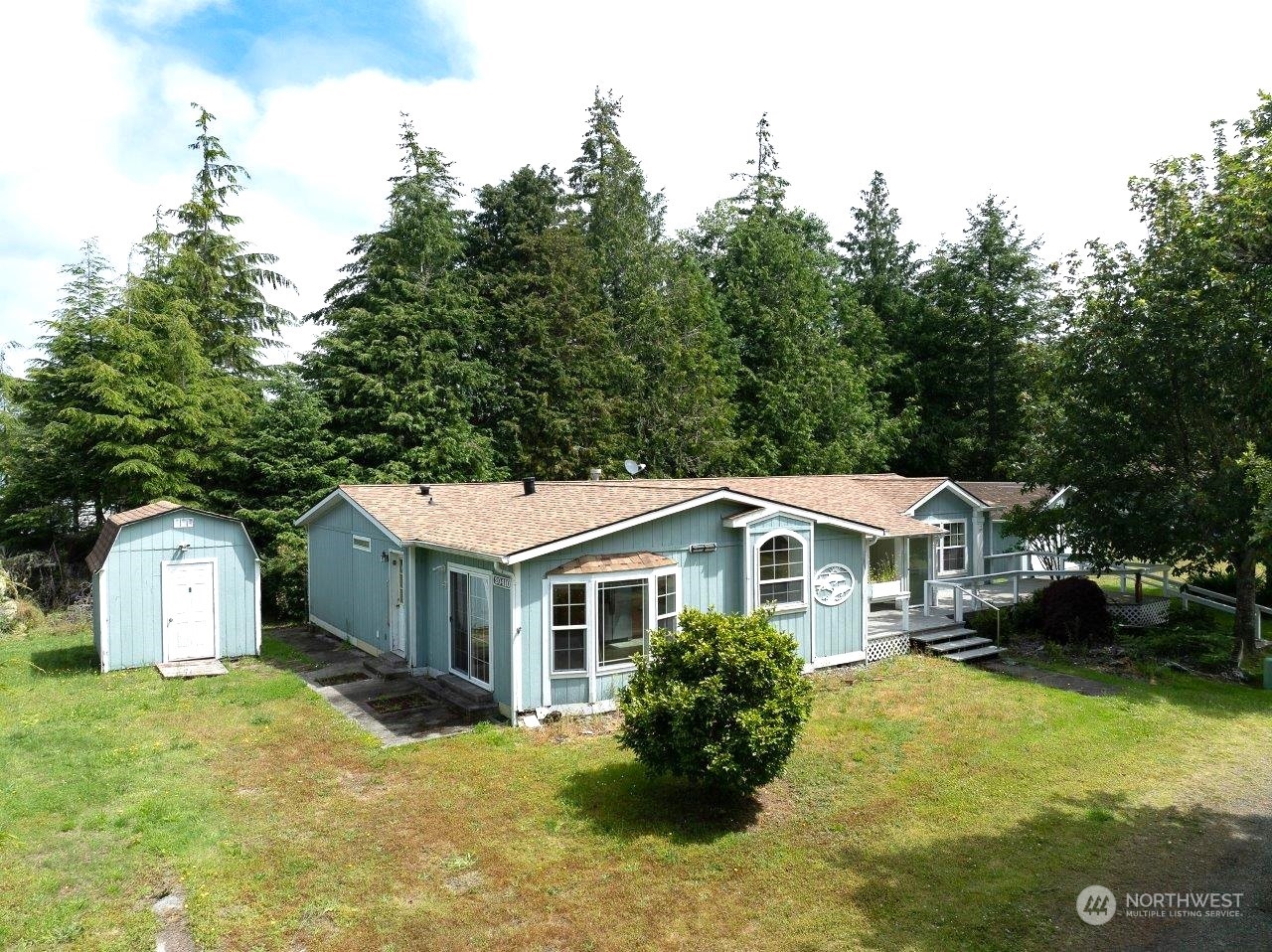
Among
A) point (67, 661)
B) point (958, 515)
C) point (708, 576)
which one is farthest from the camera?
point (958, 515)

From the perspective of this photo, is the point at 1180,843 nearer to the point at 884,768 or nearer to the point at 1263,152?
the point at 884,768

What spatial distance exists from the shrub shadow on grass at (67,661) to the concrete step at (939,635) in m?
16.2

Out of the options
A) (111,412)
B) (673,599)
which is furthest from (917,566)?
(111,412)

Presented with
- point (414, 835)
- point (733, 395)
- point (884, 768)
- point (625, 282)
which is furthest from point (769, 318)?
point (414, 835)

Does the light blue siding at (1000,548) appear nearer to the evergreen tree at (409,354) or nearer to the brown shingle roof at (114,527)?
the evergreen tree at (409,354)

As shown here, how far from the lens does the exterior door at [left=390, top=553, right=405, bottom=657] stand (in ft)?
48.2

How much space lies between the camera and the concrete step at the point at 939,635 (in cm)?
1591

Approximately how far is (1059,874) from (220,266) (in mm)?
28967

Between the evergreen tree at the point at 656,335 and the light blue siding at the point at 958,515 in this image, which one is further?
the evergreen tree at the point at 656,335

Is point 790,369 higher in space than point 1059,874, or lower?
higher

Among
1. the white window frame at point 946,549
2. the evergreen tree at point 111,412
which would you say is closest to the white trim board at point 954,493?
the white window frame at point 946,549

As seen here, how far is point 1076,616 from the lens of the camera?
17172 mm

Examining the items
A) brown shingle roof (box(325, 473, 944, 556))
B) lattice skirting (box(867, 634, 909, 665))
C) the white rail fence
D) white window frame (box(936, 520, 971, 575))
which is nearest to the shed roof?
brown shingle roof (box(325, 473, 944, 556))

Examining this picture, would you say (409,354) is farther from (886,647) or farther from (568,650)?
(886,647)
